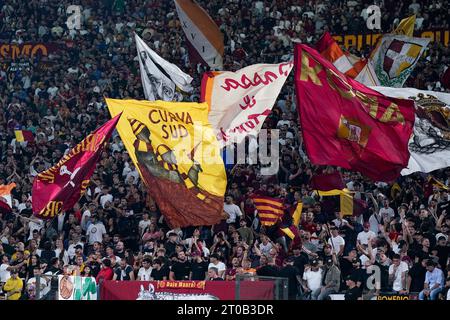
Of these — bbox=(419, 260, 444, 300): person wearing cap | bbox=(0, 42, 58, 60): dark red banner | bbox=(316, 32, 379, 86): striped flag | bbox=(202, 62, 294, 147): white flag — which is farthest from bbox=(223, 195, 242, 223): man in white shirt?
bbox=(0, 42, 58, 60): dark red banner

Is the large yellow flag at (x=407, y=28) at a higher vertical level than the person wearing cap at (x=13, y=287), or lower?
higher

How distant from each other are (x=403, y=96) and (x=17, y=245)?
7.15m

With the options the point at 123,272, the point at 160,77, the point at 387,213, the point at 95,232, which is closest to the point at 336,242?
the point at 387,213

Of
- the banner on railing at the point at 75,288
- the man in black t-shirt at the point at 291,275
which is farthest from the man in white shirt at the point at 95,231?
the banner on railing at the point at 75,288

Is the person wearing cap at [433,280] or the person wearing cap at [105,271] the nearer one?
the person wearing cap at [433,280]

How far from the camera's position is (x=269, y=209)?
21.3 metres

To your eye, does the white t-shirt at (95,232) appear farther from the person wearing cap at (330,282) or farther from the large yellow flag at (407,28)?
the large yellow flag at (407,28)

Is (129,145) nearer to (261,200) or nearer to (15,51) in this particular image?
(261,200)

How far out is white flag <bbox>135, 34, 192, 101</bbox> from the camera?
976 inches

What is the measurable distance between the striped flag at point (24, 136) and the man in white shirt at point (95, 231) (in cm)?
630

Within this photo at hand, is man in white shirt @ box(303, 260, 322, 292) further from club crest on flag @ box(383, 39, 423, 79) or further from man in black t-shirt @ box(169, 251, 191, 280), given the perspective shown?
club crest on flag @ box(383, 39, 423, 79)

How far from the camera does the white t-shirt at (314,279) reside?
1831 centimetres

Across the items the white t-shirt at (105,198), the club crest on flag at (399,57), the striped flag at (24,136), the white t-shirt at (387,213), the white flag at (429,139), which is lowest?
the white t-shirt at (387,213)

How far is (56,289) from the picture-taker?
16781 millimetres
